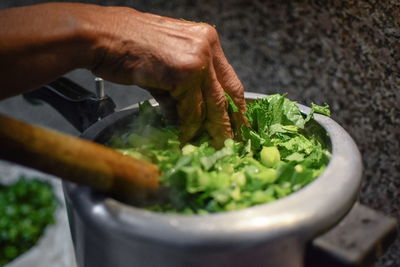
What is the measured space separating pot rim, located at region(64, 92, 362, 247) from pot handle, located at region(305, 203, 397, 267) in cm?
2

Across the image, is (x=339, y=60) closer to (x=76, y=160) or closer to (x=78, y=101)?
(x=78, y=101)

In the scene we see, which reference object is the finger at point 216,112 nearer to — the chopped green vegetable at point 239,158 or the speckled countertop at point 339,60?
the chopped green vegetable at point 239,158

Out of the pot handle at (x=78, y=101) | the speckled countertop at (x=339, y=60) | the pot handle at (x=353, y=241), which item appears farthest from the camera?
the speckled countertop at (x=339, y=60)

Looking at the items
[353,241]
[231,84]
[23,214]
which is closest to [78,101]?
[231,84]

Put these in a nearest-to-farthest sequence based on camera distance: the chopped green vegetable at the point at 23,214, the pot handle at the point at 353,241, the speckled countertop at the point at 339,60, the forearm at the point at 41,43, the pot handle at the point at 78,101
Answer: the pot handle at the point at 353,241, the forearm at the point at 41,43, the pot handle at the point at 78,101, the speckled countertop at the point at 339,60, the chopped green vegetable at the point at 23,214

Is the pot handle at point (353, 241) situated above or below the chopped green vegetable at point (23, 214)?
above

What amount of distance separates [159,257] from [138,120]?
44 cm

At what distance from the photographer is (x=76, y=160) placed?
74 cm

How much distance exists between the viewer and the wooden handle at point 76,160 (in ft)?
2.28

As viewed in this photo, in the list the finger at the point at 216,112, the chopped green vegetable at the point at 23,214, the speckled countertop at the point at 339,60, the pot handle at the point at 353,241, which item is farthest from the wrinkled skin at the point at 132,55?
the chopped green vegetable at the point at 23,214

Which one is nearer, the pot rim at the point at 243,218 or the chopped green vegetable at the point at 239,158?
the pot rim at the point at 243,218

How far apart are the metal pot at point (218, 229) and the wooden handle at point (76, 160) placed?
0.15 ft

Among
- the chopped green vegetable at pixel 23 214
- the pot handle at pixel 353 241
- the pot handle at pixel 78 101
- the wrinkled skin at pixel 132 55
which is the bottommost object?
the chopped green vegetable at pixel 23 214

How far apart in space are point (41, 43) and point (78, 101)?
409mm
